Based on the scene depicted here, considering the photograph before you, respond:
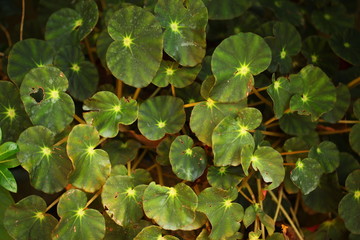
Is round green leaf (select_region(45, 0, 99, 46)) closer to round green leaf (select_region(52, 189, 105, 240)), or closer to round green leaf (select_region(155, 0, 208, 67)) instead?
round green leaf (select_region(155, 0, 208, 67))

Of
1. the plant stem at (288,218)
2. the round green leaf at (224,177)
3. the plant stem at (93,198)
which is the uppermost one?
the round green leaf at (224,177)

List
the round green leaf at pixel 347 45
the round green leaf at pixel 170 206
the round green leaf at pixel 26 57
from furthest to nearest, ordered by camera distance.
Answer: the round green leaf at pixel 347 45 < the round green leaf at pixel 26 57 < the round green leaf at pixel 170 206

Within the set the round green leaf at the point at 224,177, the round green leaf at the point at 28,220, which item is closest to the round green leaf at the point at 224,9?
the round green leaf at the point at 224,177

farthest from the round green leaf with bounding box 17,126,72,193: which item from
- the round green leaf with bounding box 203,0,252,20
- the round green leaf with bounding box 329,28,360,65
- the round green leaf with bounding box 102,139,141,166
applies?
the round green leaf with bounding box 329,28,360,65

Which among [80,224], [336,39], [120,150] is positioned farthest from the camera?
[336,39]

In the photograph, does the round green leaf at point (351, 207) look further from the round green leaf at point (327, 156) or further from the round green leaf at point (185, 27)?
the round green leaf at point (185, 27)

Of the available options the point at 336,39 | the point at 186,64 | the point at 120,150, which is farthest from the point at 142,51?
the point at 336,39

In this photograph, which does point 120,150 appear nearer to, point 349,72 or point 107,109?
point 107,109

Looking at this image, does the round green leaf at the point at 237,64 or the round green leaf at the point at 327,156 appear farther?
the round green leaf at the point at 327,156
